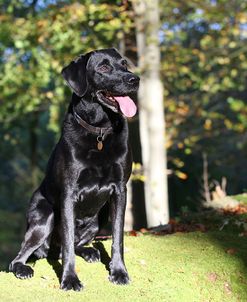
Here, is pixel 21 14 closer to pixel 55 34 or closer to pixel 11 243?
pixel 55 34

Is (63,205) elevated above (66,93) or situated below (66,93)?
below

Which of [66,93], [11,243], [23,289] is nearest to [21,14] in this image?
[66,93]

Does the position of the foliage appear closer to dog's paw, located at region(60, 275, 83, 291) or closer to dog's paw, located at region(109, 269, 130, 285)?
dog's paw, located at region(109, 269, 130, 285)

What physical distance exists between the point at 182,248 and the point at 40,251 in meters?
1.34

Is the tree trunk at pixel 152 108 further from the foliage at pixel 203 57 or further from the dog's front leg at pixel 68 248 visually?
the dog's front leg at pixel 68 248

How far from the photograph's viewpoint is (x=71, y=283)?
13.1ft

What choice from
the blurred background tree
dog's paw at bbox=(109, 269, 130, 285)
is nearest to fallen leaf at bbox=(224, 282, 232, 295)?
dog's paw at bbox=(109, 269, 130, 285)

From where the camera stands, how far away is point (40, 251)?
4754 mm

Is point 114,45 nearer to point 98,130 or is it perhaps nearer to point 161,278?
point 98,130

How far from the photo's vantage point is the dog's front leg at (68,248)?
4.00 metres

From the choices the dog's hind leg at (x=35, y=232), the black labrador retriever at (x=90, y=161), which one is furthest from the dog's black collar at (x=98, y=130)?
the dog's hind leg at (x=35, y=232)

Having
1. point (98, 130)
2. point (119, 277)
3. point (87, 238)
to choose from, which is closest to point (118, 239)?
point (119, 277)

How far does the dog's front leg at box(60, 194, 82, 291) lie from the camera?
4.00 metres

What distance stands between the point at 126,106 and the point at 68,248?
4.09ft
